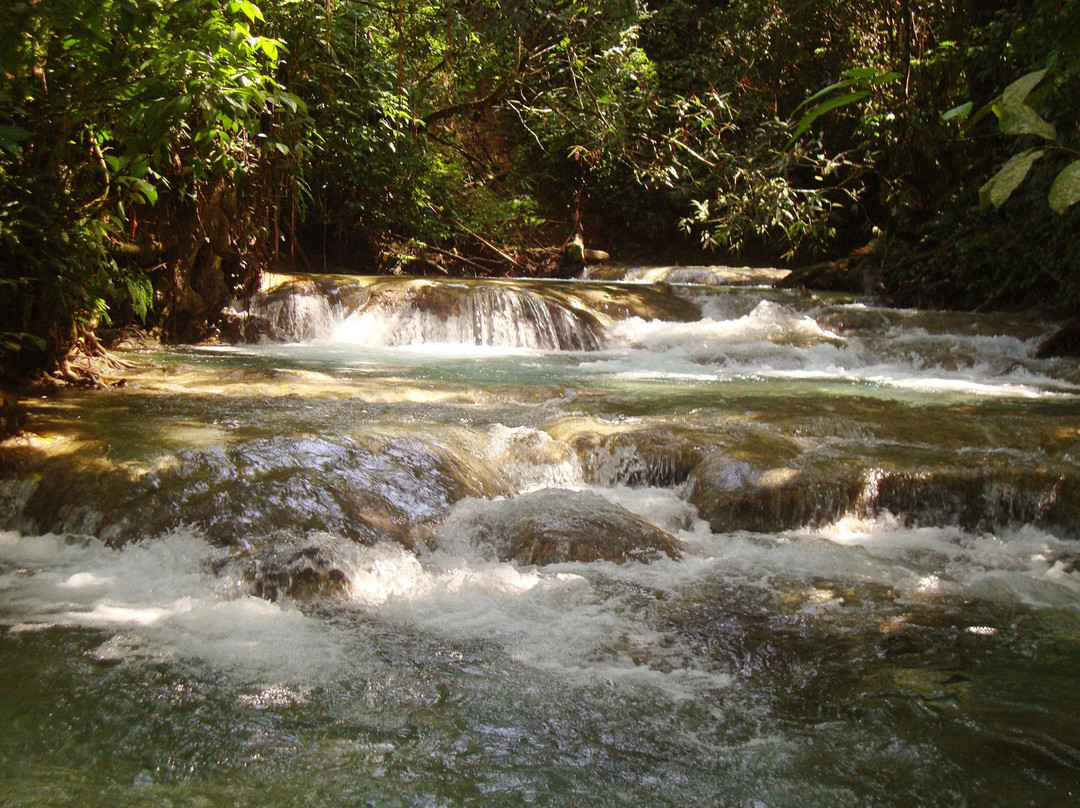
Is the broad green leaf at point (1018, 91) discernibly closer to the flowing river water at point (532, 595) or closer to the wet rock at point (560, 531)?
the flowing river water at point (532, 595)

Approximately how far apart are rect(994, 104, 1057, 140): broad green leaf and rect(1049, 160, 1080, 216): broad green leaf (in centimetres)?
4

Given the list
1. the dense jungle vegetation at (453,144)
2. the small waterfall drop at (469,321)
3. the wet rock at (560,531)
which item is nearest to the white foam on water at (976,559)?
the wet rock at (560,531)

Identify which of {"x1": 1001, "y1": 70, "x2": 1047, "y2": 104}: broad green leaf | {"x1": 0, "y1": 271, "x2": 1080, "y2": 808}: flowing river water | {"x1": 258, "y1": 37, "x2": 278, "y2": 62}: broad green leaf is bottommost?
{"x1": 0, "y1": 271, "x2": 1080, "y2": 808}: flowing river water

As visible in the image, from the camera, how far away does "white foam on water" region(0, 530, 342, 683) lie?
2.78 metres

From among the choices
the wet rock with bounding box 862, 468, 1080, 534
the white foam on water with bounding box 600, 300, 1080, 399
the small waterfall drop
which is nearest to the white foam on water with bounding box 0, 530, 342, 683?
the wet rock with bounding box 862, 468, 1080, 534

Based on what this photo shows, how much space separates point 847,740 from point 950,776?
0.87 ft

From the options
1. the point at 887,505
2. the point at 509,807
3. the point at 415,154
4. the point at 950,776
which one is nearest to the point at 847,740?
the point at 950,776

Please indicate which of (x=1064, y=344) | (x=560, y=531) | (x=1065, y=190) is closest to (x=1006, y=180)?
(x=1065, y=190)

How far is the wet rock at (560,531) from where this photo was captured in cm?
383

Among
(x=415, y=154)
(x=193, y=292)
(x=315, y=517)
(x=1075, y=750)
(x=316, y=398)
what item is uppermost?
(x=415, y=154)

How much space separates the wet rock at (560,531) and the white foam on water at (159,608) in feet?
3.38

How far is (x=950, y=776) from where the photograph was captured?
2209 mm

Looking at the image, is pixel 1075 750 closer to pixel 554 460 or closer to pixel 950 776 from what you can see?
pixel 950 776

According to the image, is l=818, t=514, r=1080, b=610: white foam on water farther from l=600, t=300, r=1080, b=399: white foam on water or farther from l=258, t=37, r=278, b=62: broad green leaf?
l=258, t=37, r=278, b=62: broad green leaf
